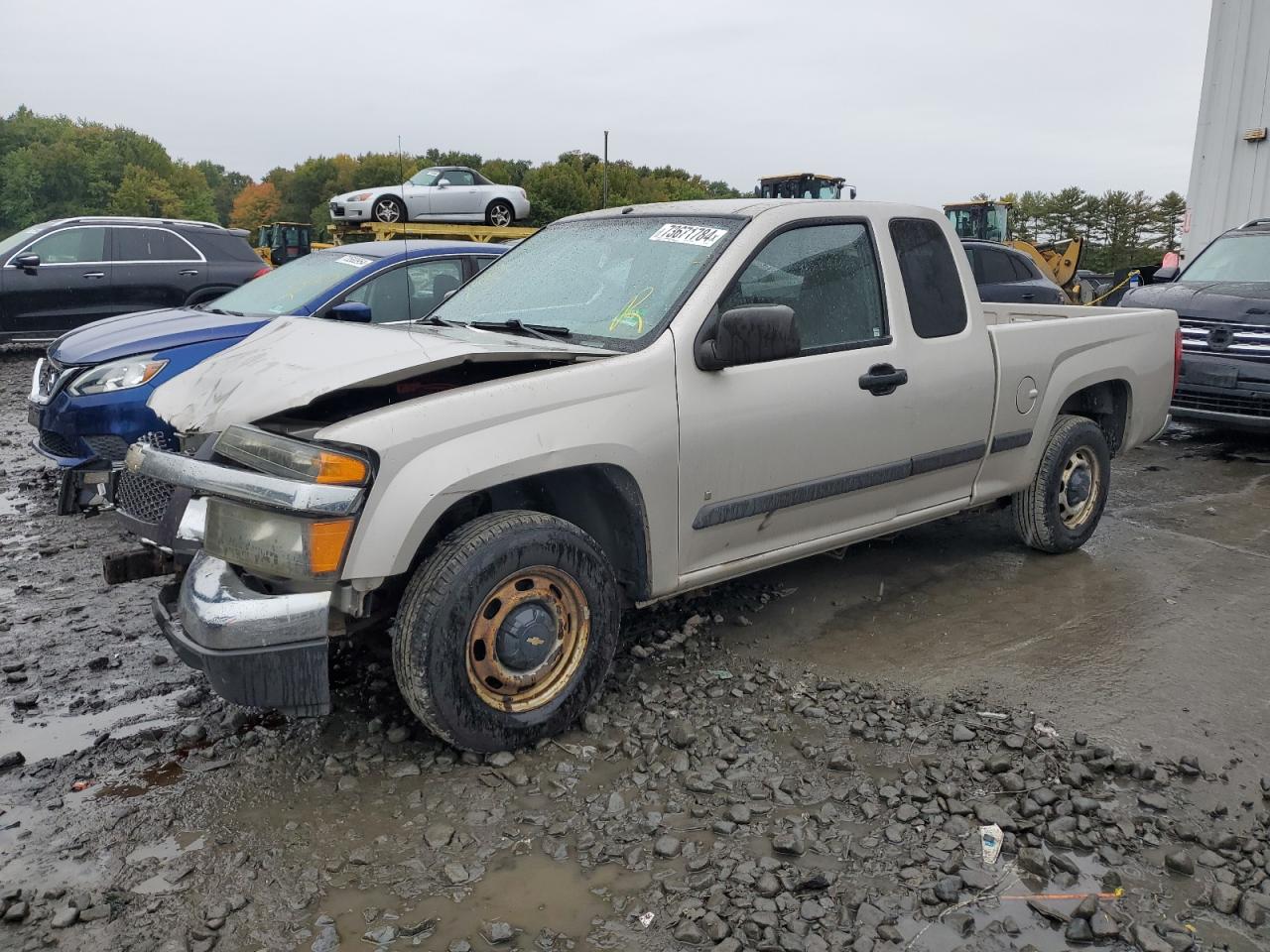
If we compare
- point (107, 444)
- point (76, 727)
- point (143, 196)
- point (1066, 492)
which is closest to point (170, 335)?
point (107, 444)

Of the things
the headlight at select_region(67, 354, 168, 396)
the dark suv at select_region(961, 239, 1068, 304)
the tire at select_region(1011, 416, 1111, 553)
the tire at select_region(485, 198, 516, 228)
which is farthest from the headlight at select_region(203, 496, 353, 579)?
the tire at select_region(485, 198, 516, 228)

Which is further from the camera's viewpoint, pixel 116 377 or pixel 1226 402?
pixel 1226 402

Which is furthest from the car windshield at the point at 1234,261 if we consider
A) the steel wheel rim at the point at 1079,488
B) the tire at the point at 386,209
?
the tire at the point at 386,209

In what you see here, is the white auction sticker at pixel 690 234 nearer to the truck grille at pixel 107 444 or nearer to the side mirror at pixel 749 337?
the side mirror at pixel 749 337

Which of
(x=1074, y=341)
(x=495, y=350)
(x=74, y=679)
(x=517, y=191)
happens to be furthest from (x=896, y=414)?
(x=517, y=191)

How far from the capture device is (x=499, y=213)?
19.1 meters

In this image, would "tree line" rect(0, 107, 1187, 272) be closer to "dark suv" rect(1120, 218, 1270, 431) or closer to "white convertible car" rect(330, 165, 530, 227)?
"white convertible car" rect(330, 165, 530, 227)

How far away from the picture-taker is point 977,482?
481 cm

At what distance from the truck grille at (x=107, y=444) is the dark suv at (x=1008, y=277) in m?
9.86

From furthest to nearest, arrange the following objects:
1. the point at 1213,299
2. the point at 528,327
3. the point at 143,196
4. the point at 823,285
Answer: the point at 143,196, the point at 1213,299, the point at 823,285, the point at 528,327

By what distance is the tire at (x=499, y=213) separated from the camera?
1892 centimetres

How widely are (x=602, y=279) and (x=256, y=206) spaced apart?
6710cm

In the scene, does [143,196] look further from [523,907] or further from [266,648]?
[523,907]

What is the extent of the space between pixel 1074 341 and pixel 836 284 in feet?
5.56
